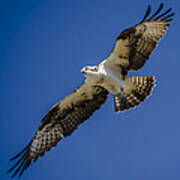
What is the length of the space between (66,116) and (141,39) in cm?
243

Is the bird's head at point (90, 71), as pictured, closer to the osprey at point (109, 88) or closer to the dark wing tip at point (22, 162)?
the osprey at point (109, 88)

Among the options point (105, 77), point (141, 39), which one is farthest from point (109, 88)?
point (141, 39)

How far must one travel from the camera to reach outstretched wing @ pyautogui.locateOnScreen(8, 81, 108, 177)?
30.4ft

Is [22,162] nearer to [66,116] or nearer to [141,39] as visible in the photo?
[66,116]

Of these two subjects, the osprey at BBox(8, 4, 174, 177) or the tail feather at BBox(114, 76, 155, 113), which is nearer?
the osprey at BBox(8, 4, 174, 177)

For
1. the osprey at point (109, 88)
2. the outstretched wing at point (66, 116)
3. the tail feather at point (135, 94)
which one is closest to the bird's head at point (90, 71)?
the osprey at point (109, 88)

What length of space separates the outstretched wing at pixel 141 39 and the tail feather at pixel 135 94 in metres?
0.42

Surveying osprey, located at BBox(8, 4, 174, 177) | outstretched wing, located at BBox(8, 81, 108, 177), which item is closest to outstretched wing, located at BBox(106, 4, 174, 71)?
osprey, located at BBox(8, 4, 174, 177)

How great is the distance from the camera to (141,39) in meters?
8.72

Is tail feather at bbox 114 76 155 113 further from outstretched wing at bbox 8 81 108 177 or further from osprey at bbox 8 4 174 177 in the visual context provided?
outstretched wing at bbox 8 81 108 177

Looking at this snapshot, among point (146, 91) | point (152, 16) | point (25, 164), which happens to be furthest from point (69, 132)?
point (152, 16)

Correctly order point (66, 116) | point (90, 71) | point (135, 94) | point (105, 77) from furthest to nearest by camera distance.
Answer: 1. point (66, 116)
2. point (135, 94)
3. point (105, 77)
4. point (90, 71)

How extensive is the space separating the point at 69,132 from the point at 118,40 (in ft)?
7.60

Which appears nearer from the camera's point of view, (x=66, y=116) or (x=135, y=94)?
(x=135, y=94)
